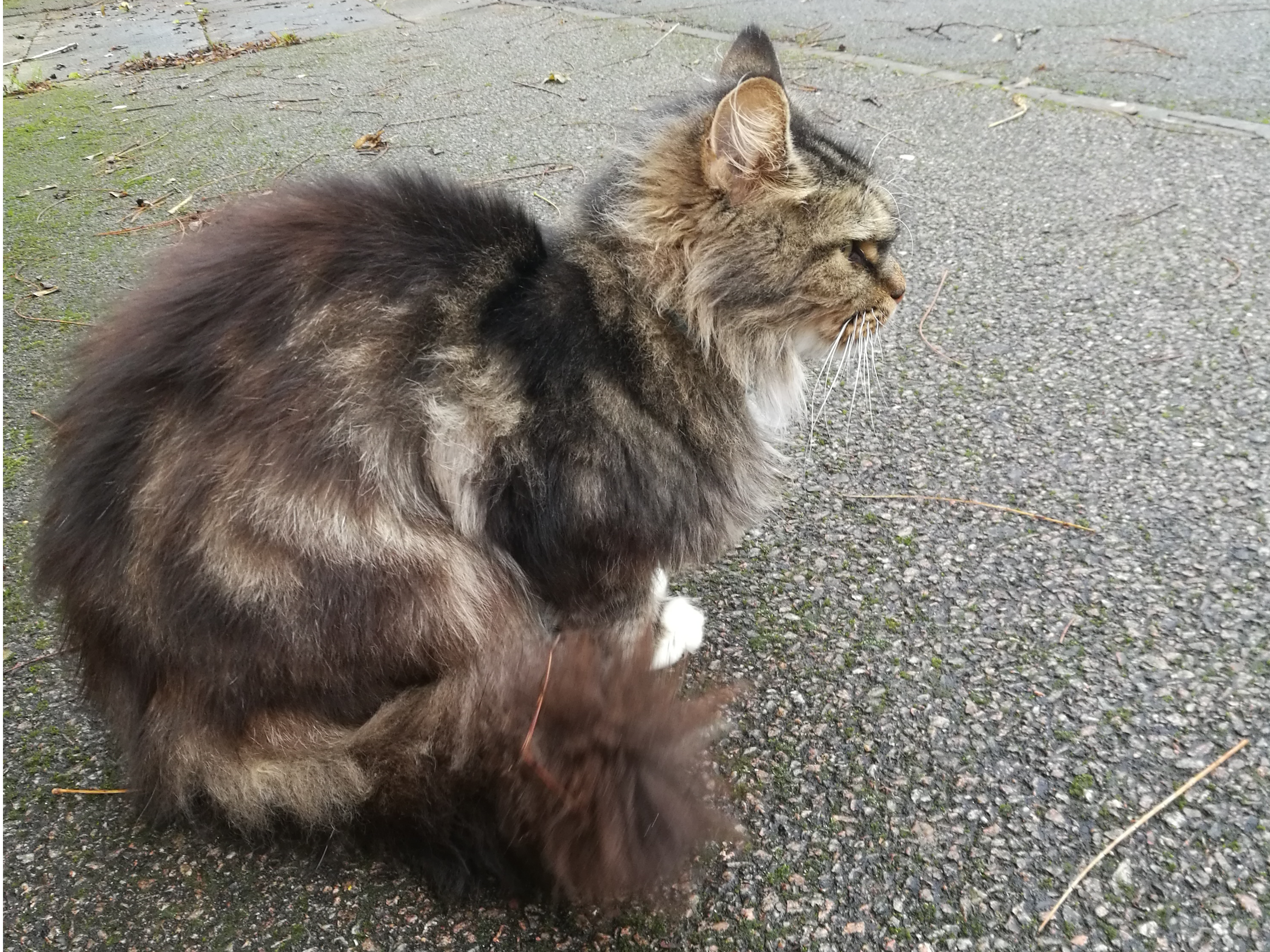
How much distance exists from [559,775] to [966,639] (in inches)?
→ 38.2

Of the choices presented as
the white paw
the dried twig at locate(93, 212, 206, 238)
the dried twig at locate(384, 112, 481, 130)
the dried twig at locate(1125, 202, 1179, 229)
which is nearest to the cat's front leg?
the white paw

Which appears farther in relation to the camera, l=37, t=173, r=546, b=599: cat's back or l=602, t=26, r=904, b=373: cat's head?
l=602, t=26, r=904, b=373: cat's head

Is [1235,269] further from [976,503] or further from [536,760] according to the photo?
[536,760]

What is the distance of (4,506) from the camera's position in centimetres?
222

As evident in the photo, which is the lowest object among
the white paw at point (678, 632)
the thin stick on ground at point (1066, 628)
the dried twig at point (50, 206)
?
the thin stick on ground at point (1066, 628)

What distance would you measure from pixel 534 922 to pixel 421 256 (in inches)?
42.1

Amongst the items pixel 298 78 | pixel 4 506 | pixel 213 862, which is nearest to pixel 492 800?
pixel 213 862

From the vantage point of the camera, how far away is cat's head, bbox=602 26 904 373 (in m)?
1.57

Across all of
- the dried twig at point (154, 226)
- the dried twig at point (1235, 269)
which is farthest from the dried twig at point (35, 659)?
the dried twig at point (1235, 269)

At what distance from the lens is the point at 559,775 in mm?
1136

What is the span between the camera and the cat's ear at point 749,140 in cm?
151

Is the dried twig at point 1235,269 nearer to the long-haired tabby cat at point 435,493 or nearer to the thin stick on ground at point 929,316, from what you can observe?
the thin stick on ground at point 929,316

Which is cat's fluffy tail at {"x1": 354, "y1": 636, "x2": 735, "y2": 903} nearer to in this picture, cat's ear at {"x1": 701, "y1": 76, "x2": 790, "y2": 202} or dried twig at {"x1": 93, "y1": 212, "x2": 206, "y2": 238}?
cat's ear at {"x1": 701, "y1": 76, "x2": 790, "y2": 202}

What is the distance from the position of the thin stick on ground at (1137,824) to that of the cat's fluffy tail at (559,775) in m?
0.51
